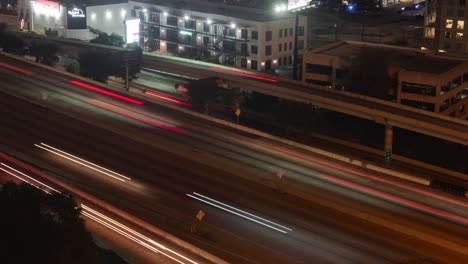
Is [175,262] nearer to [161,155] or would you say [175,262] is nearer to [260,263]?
[260,263]

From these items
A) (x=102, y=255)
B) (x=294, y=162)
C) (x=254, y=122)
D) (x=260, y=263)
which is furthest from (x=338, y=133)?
(x=102, y=255)

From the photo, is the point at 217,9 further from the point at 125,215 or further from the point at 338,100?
the point at 125,215

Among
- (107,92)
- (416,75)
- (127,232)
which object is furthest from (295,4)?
(127,232)

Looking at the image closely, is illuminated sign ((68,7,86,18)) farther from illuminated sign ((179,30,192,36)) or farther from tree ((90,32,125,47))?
Answer: illuminated sign ((179,30,192,36))

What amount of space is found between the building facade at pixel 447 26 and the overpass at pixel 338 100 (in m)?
41.0

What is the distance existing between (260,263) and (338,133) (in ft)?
116

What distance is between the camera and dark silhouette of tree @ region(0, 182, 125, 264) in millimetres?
22033

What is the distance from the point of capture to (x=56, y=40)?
8719cm

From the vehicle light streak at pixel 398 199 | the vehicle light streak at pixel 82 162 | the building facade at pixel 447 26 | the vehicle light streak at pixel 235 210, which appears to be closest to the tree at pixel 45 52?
the vehicle light streak at pixel 82 162

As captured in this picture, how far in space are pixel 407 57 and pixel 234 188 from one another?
145ft

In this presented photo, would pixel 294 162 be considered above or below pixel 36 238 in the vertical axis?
below

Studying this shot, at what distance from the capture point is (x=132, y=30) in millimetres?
98062

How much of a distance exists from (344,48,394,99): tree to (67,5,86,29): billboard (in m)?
41.9

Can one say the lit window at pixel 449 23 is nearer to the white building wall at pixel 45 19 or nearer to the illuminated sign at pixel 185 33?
the illuminated sign at pixel 185 33
